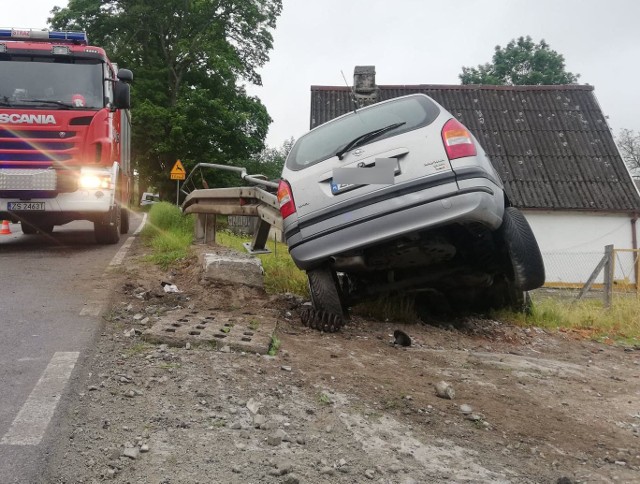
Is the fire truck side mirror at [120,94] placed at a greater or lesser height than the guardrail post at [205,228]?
greater

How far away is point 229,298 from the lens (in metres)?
6.14

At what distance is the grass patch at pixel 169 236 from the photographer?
840cm

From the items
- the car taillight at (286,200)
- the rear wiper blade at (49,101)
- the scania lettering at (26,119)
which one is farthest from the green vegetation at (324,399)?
the rear wiper blade at (49,101)

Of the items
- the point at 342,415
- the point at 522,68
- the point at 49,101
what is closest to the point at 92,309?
the point at 342,415

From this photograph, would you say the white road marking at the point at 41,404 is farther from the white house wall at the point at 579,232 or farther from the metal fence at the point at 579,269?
the white house wall at the point at 579,232

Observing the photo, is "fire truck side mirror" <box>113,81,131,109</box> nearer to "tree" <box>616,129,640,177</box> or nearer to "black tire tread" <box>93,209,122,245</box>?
"black tire tread" <box>93,209,122,245</box>

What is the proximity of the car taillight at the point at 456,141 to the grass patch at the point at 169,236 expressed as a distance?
14.3 ft

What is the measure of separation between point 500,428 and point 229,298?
3399 mm

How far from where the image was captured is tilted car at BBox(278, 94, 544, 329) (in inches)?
195

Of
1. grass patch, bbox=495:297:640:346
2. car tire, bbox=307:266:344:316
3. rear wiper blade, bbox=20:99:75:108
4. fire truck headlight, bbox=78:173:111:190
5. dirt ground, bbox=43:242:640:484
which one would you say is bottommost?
grass patch, bbox=495:297:640:346

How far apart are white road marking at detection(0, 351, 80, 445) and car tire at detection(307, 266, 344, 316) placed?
219cm

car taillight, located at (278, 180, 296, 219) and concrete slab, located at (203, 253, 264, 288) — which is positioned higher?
car taillight, located at (278, 180, 296, 219)

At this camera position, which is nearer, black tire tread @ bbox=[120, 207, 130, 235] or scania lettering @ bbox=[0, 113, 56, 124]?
scania lettering @ bbox=[0, 113, 56, 124]

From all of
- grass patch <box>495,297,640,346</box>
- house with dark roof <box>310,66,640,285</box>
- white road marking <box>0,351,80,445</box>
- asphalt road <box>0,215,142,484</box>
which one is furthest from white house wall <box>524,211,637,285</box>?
white road marking <box>0,351,80,445</box>
